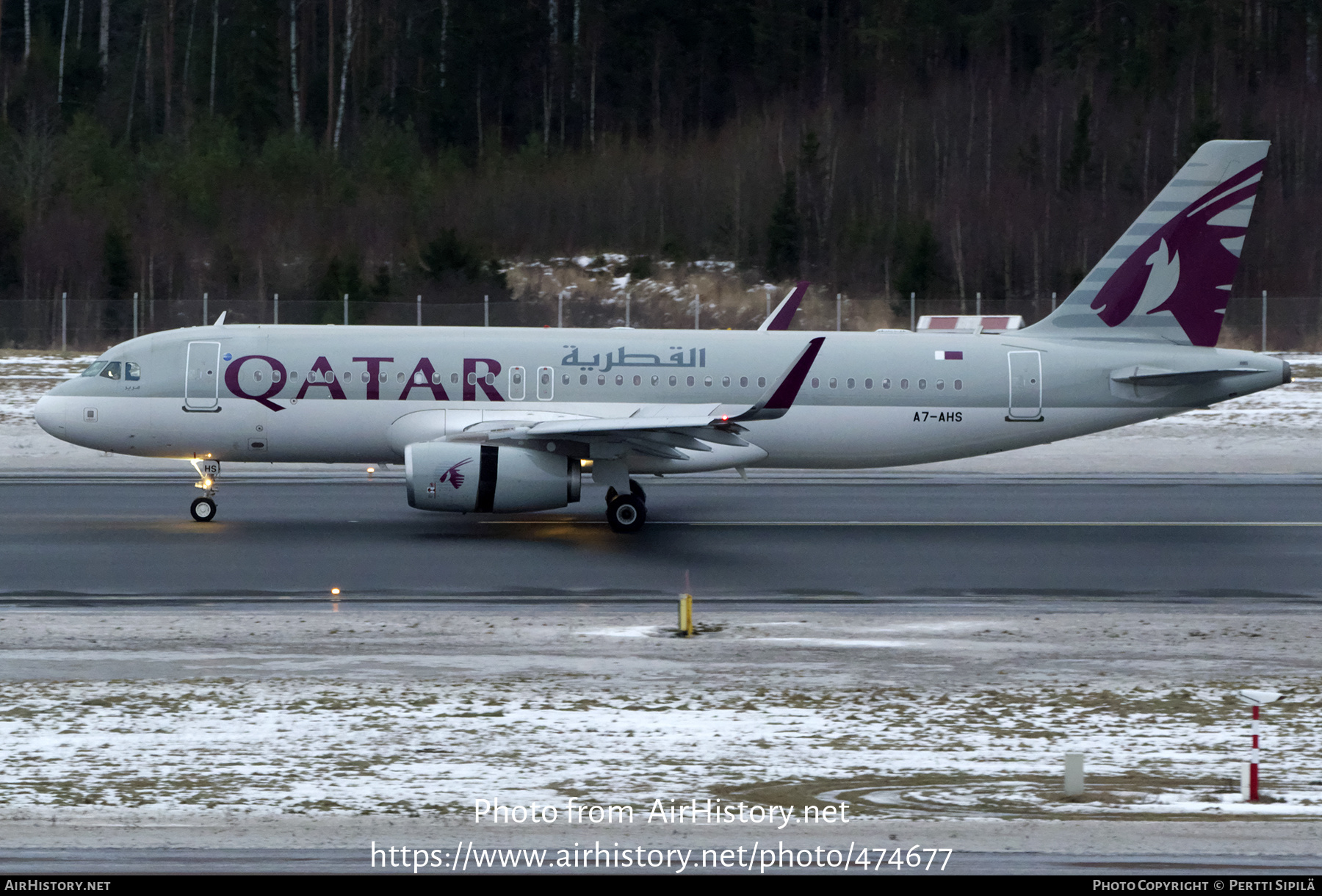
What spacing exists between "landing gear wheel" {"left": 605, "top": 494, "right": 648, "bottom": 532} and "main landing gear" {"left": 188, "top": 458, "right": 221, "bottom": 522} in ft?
23.4

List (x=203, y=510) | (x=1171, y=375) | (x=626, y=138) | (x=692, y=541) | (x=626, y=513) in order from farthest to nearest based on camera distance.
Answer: (x=626, y=138)
(x=1171, y=375)
(x=203, y=510)
(x=626, y=513)
(x=692, y=541)

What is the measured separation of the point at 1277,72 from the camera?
8575 centimetres

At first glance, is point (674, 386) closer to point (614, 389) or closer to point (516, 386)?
point (614, 389)

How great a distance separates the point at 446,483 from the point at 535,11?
69.3m

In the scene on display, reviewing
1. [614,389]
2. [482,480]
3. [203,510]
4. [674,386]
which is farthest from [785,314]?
[203,510]

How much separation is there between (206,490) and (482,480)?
6.07 m

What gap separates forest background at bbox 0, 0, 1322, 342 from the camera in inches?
2832

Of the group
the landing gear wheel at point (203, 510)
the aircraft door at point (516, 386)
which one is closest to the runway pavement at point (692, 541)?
the landing gear wheel at point (203, 510)

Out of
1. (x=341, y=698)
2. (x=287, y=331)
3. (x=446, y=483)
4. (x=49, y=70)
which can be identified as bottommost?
(x=341, y=698)

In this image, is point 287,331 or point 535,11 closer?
point 287,331

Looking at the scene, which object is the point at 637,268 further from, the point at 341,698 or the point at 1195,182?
the point at 341,698

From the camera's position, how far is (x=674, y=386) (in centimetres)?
2775

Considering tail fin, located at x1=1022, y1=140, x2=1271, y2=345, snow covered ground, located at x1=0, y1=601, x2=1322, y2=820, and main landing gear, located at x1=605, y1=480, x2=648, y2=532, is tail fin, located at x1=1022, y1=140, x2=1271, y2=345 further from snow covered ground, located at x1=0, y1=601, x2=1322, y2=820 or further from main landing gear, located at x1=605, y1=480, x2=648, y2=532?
snow covered ground, located at x1=0, y1=601, x2=1322, y2=820

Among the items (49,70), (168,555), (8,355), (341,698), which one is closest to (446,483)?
(168,555)
